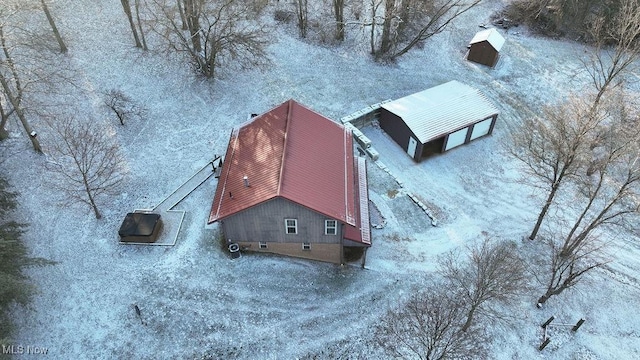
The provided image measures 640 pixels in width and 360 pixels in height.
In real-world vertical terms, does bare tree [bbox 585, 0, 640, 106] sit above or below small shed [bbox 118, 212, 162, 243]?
above

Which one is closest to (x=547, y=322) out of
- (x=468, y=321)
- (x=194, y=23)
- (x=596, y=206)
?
(x=468, y=321)

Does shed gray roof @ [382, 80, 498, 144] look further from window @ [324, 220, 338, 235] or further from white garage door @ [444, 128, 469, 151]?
window @ [324, 220, 338, 235]

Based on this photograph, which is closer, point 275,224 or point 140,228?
point 275,224

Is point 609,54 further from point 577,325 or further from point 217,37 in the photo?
point 217,37

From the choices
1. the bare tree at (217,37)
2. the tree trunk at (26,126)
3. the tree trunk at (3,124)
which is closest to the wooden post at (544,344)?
the bare tree at (217,37)

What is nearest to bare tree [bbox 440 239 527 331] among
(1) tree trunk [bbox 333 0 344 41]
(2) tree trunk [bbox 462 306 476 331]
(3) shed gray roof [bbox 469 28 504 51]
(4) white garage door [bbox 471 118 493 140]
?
(2) tree trunk [bbox 462 306 476 331]

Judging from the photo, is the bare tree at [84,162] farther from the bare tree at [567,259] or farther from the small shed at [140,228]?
the bare tree at [567,259]
